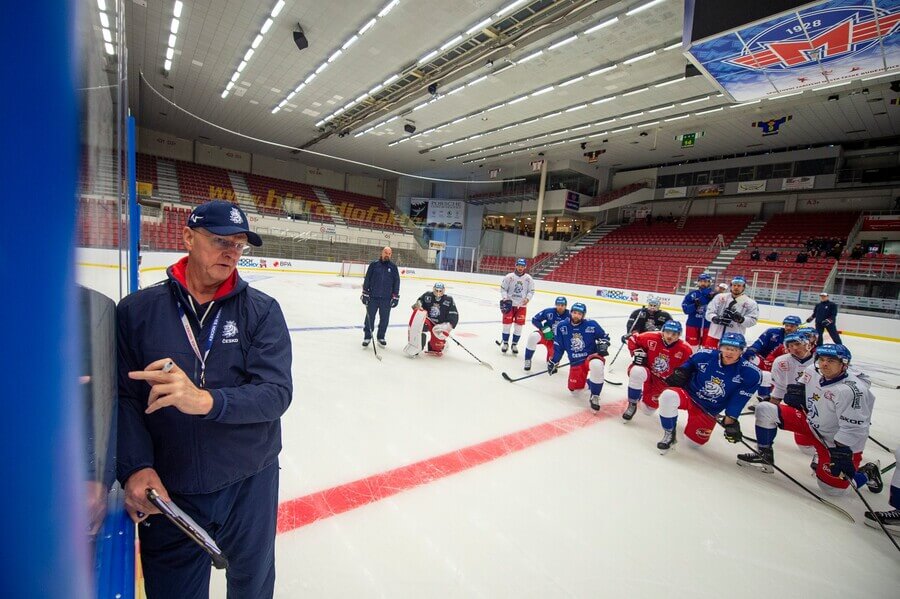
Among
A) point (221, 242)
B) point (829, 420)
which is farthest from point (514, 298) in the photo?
point (221, 242)

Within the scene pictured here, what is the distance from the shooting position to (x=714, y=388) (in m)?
3.87

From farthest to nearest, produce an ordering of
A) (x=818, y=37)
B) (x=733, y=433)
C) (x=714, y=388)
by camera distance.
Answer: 1. (x=818, y=37)
2. (x=714, y=388)
3. (x=733, y=433)

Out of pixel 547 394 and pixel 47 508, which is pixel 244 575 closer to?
pixel 47 508

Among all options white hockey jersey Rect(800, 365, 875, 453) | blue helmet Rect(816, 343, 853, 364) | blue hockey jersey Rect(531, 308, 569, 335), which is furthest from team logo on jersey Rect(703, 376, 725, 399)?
blue hockey jersey Rect(531, 308, 569, 335)

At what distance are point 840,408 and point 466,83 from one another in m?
13.2

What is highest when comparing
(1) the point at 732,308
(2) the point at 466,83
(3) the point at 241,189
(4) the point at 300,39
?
(2) the point at 466,83

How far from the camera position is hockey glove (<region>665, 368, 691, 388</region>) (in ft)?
13.1

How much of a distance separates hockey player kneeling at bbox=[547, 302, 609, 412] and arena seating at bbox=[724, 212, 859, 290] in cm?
1167

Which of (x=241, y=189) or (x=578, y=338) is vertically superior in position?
(x=241, y=189)

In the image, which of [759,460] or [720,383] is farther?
[720,383]

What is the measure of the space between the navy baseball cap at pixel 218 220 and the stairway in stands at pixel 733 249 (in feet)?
60.8

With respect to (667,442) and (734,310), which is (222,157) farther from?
(667,442)

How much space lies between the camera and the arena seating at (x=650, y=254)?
16766 millimetres

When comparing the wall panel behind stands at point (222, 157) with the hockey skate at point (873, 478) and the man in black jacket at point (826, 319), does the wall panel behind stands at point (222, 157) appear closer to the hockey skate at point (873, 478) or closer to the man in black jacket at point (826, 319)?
the man in black jacket at point (826, 319)
